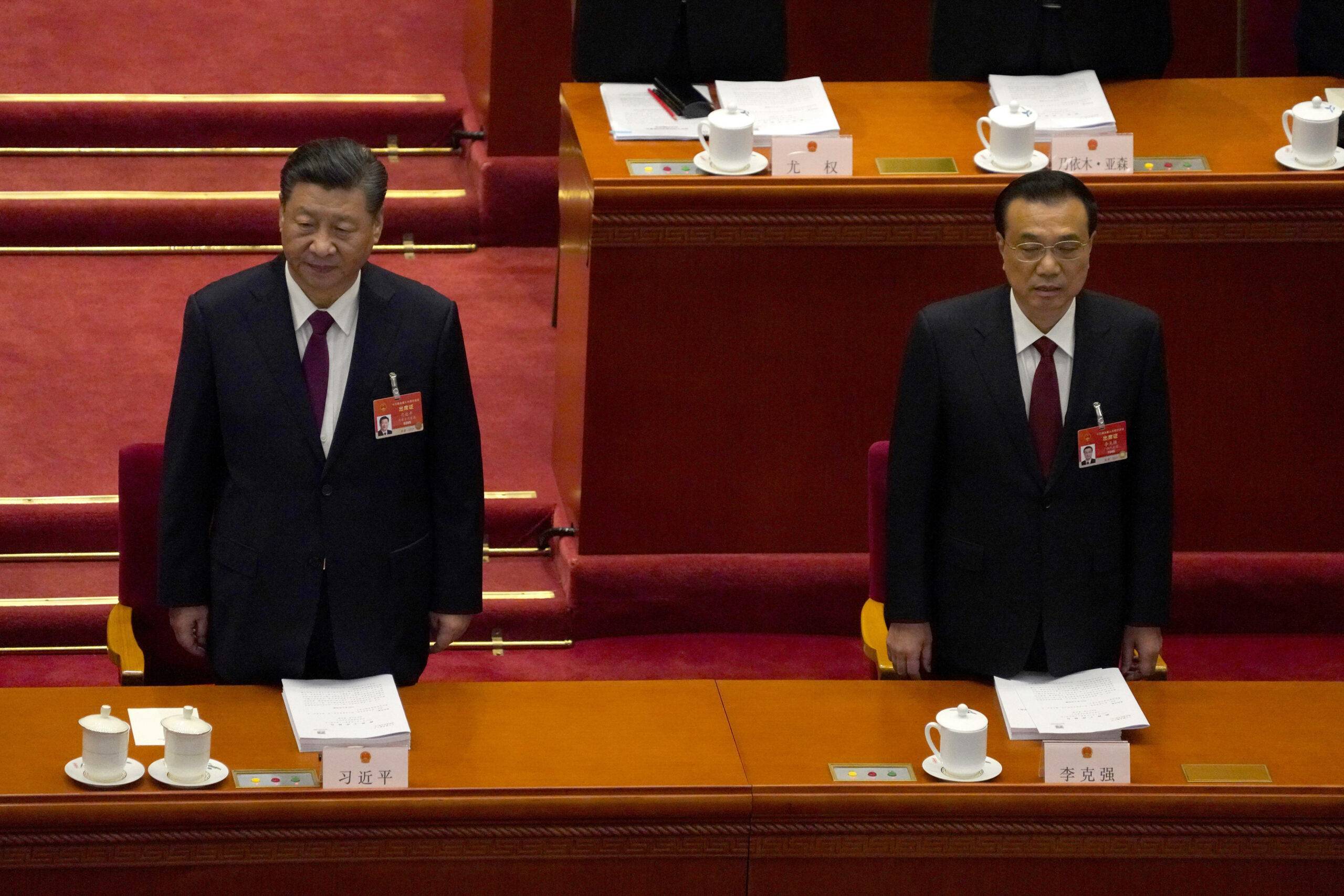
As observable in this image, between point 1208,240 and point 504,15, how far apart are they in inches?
77.2

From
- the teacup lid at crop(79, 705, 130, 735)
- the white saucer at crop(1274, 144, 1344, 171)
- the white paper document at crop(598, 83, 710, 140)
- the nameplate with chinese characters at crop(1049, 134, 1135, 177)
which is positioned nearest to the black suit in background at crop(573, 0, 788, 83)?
the white paper document at crop(598, 83, 710, 140)

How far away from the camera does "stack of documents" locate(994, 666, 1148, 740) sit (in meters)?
2.95

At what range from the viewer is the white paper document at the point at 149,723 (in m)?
2.85

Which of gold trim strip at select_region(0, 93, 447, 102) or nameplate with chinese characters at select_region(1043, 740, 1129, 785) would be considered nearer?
nameplate with chinese characters at select_region(1043, 740, 1129, 785)

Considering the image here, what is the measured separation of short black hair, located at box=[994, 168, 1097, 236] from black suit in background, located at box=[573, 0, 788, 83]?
4.76 ft

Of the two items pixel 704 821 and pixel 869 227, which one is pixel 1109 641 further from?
pixel 869 227

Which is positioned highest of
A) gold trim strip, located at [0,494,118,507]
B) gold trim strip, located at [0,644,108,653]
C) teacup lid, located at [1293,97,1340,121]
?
teacup lid, located at [1293,97,1340,121]

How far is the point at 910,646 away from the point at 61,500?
191cm

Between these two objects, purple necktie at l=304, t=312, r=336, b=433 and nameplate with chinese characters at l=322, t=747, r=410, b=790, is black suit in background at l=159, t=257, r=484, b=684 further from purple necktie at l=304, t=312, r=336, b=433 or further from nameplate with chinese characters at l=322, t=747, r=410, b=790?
nameplate with chinese characters at l=322, t=747, r=410, b=790

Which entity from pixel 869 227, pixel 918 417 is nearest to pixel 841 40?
pixel 869 227

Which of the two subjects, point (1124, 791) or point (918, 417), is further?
point (918, 417)

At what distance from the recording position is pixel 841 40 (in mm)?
5340

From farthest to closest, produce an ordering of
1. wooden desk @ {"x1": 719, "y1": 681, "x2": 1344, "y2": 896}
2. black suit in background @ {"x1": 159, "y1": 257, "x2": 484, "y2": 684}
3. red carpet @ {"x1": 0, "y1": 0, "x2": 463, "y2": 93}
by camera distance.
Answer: red carpet @ {"x1": 0, "y1": 0, "x2": 463, "y2": 93}, black suit in background @ {"x1": 159, "y1": 257, "x2": 484, "y2": 684}, wooden desk @ {"x1": 719, "y1": 681, "x2": 1344, "y2": 896}

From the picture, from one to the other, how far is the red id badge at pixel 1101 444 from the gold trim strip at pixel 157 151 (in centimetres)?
288
